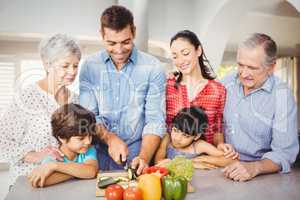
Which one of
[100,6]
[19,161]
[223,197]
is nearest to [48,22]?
[100,6]

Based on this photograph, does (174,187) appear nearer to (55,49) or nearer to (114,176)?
(114,176)

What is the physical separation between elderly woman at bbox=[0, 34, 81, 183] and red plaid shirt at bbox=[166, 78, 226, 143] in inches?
16.5

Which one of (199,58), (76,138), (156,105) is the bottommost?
(76,138)

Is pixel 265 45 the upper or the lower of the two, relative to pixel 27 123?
upper

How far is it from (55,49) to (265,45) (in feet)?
2.86

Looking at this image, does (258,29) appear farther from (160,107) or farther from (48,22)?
(48,22)

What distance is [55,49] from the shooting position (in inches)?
54.4

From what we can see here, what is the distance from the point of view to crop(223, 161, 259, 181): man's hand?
1.38 metres

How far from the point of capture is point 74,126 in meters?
1.35

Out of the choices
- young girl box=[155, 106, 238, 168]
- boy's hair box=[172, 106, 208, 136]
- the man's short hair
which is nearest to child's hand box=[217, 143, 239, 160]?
young girl box=[155, 106, 238, 168]

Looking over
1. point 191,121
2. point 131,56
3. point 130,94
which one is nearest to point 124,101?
point 130,94

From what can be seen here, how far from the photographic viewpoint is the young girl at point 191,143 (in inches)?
58.0

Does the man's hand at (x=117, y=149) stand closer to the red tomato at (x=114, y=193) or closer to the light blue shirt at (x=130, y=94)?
the light blue shirt at (x=130, y=94)

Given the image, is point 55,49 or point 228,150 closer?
point 55,49
